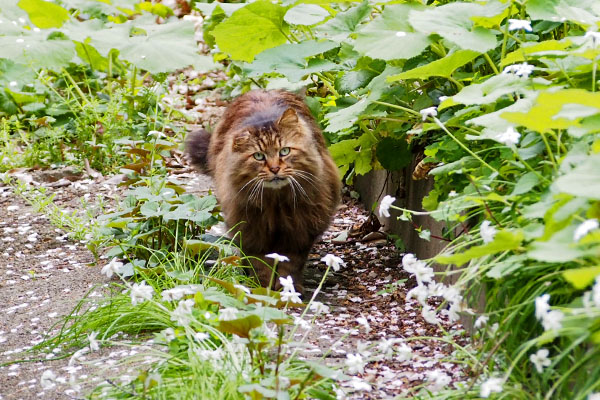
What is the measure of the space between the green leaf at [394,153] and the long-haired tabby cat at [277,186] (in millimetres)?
231

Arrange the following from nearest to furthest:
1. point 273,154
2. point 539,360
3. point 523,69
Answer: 1. point 539,360
2. point 523,69
3. point 273,154

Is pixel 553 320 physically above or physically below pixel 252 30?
below

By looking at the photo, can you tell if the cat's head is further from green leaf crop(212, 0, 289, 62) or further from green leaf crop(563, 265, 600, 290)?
green leaf crop(563, 265, 600, 290)

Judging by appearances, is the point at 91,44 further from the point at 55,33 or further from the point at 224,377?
the point at 224,377

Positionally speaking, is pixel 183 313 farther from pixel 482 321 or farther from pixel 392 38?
pixel 392 38

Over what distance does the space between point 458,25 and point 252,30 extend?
1.18 meters

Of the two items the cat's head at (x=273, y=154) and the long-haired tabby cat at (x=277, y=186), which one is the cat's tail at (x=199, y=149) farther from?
the cat's head at (x=273, y=154)

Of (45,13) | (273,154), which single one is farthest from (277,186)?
(45,13)

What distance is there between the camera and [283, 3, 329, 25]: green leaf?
331 cm

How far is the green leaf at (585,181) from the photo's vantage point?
154cm

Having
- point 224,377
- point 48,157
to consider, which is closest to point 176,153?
point 48,157

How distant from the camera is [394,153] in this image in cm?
341

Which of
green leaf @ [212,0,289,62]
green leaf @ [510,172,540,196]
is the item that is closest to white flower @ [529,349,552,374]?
green leaf @ [510,172,540,196]

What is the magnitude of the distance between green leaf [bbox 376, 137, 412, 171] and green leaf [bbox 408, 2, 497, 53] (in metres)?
0.83
